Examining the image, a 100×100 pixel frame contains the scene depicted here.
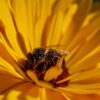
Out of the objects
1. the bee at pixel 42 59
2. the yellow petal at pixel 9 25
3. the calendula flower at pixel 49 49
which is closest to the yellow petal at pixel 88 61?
the calendula flower at pixel 49 49

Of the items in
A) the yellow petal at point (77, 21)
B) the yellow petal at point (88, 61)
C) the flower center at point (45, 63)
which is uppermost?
the flower center at point (45, 63)

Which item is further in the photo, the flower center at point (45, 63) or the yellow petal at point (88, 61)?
the yellow petal at point (88, 61)

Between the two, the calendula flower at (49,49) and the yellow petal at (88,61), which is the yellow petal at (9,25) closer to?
the calendula flower at (49,49)

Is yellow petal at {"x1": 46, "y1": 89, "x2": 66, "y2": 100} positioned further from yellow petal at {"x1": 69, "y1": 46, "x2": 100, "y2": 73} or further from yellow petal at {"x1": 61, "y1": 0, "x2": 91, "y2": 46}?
yellow petal at {"x1": 61, "y1": 0, "x2": 91, "y2": 46}

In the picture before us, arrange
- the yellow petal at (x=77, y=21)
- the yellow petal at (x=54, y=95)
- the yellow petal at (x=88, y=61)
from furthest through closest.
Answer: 1. the yellow petal at (x=77, y=21)
2. the yellow petal at (x=88, y=61)
3. the yellow petal at (x=54, y=95)

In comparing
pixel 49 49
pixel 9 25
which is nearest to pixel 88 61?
pixel 49 49

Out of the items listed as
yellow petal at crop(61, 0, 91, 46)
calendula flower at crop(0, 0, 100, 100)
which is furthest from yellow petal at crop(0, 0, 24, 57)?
yellow petal at crop(61, 0, 91, 46)

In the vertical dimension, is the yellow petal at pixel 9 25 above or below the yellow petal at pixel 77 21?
above
